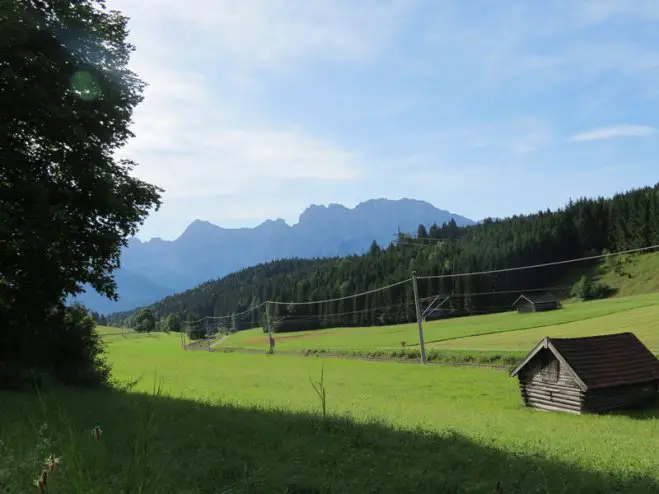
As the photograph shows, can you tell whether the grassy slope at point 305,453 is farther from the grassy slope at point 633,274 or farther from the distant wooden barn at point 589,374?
the grassy slope at point 633,274

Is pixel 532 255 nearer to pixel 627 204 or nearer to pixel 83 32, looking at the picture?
pixel 627 204

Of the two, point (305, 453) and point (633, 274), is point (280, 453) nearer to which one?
point (305, 453)

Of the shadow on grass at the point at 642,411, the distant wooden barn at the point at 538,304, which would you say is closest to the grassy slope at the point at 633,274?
the distant wooden barn at the point at 538,304

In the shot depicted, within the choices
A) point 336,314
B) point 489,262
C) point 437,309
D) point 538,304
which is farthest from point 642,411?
point 336,314

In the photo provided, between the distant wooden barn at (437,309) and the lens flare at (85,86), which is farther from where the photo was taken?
the distant wooden barn at (437,309)

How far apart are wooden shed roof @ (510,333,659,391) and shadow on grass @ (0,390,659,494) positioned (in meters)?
14.9

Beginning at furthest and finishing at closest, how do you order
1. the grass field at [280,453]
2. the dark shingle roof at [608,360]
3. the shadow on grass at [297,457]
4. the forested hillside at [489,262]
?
1. the forested hillside at [489,262]
2. the dark shingle roof at [608,360]
3. the shadow on grass at [297,457]
4. the grass field at [280,453]

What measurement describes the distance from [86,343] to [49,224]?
23.6 feet

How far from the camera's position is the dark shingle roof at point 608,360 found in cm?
2470

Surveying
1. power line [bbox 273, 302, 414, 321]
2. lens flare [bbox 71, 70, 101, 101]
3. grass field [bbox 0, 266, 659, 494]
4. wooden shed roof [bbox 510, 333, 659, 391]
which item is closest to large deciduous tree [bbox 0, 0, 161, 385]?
lens flare [bbox 71, 70, 101, 101]

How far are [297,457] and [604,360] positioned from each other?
881 inches

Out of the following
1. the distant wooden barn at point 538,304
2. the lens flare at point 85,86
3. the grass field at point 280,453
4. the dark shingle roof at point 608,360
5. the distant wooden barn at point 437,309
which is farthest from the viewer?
the distant wooden barn at point 437,309

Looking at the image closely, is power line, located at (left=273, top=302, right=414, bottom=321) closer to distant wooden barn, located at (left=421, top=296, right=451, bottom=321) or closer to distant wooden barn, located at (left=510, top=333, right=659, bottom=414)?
distant wooden barn, located at (left=421, top=296, right=451, bottom=321)

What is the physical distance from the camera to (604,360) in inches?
1016
